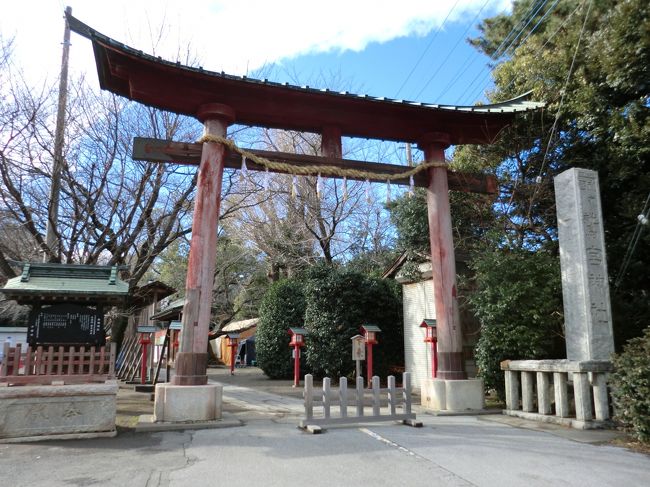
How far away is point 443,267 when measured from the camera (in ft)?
34.2

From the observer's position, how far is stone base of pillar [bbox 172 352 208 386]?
8.37 m

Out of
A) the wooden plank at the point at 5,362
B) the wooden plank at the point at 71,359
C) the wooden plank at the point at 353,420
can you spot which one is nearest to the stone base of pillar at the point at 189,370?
the wooden plank at the point at 71,359

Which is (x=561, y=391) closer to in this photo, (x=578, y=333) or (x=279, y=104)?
(x=578, y=333)

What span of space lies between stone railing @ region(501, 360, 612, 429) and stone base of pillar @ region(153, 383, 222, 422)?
583 centimetres

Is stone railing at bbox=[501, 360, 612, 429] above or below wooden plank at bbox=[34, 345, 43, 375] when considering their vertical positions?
below

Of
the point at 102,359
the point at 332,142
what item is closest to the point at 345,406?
the point at 102,359

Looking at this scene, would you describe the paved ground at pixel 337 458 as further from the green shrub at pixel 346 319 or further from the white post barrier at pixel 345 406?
the green shrub at pixel 346 319

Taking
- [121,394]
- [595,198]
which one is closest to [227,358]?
[121,394]

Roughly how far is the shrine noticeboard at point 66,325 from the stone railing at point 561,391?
7880 millimetres

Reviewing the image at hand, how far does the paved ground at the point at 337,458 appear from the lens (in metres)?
5.18

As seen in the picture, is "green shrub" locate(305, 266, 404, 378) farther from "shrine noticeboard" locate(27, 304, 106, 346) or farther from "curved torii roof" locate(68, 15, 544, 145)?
"shrine noticeboard" locate(27, 304, 106, 346)

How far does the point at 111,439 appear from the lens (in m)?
7.34

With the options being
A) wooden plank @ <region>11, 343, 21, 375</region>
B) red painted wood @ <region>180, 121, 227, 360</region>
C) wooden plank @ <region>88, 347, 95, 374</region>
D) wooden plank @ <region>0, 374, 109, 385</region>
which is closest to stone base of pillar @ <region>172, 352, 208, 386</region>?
red painted wood @ <region>180, 121, 227, 360</region>

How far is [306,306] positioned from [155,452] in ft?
40.9
